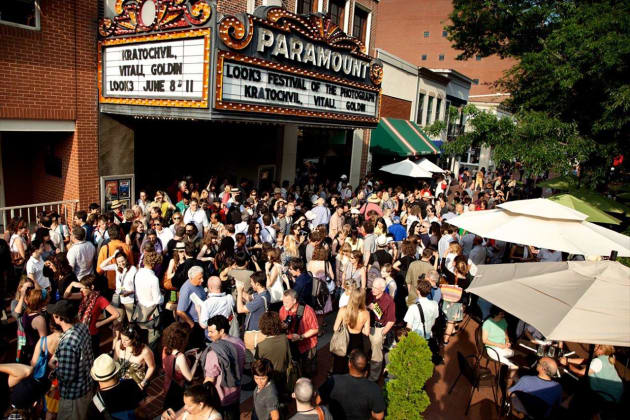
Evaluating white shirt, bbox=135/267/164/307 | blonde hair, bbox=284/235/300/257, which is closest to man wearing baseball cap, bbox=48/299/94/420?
white shirt, bbox=135/267/164/307

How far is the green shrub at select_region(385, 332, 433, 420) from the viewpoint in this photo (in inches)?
176

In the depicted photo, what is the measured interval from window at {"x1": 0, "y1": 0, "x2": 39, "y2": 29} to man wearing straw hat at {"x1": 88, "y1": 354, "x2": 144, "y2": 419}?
8.00 m

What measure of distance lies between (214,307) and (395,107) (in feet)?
67.5

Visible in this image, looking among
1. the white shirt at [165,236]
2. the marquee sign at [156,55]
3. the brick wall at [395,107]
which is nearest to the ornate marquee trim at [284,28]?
the marquee sign at [156,55]

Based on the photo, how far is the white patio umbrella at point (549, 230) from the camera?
6.47 meters

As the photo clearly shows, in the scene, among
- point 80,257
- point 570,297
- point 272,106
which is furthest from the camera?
point 272,106

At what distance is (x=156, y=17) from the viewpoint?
883 centimetres

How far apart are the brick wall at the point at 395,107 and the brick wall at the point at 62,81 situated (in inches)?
606

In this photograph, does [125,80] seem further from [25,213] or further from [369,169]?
[369,169]

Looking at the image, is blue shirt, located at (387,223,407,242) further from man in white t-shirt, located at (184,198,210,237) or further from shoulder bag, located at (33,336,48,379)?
shoulder bag, located at (33,336,48,379)

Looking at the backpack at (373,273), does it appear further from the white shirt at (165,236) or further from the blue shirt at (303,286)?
the white shirt at (165,236)

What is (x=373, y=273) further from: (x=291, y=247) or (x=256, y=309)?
(x=256, y=309)

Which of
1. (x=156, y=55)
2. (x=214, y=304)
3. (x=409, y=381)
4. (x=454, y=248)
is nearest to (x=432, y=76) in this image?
(x=454, y=248)

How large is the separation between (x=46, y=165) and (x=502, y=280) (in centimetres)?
1093
